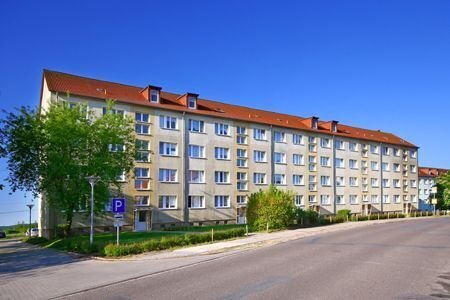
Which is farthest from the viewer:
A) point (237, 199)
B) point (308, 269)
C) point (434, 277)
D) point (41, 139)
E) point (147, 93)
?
point (237, 199)

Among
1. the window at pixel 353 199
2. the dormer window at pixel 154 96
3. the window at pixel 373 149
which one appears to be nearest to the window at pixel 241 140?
the dormer window at pixel 154 96

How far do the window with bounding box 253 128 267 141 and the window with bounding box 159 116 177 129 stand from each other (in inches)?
430

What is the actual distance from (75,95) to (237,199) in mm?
20452

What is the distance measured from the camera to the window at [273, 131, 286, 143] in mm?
51756

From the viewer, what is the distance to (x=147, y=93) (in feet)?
139

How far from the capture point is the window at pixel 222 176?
45.3 m

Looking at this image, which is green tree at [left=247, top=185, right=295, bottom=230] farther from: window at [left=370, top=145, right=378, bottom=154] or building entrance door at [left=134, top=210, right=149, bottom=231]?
window at [left=370, top=145, right=378, bottom=154]

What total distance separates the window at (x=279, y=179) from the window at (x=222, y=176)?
24.0 ft

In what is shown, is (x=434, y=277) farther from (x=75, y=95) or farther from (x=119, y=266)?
(x=75, y=95)

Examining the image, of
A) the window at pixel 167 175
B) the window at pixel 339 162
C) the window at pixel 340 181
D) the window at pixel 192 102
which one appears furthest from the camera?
the window at pixel 339 162

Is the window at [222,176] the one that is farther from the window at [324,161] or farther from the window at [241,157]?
the window at [324,161]

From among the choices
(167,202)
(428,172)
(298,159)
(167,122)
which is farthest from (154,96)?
(428,172)

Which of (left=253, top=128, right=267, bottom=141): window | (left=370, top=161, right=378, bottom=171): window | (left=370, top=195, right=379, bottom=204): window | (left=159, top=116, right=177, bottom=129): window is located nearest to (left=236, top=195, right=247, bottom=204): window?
(left=253, top=128, right=267, bottom=141): window

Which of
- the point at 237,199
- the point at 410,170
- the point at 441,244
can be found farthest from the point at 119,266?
the point at 410,170
